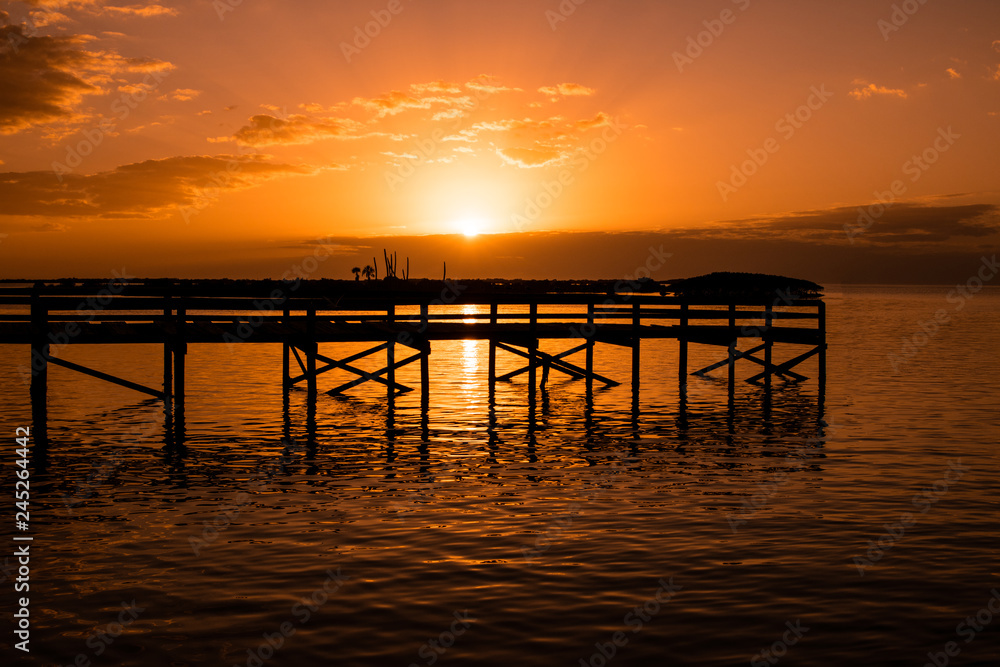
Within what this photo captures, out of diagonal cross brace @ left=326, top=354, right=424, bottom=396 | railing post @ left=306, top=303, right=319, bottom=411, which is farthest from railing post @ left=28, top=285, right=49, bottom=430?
diagonal cross brace @ left=326, top=354, right=424, bottom=396

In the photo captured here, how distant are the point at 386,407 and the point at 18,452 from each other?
894 centimetres

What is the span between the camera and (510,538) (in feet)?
31.6

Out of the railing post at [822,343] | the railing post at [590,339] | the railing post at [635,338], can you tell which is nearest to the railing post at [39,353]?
the railing post at [590,339]

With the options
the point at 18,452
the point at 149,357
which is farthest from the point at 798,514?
the point at 149,357

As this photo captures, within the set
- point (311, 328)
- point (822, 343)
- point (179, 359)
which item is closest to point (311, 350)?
point (311, 328)

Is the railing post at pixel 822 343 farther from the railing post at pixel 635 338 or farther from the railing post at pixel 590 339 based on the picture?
the railing post at pixel 590 339

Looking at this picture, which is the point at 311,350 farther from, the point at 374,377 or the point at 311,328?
the point at 374,377

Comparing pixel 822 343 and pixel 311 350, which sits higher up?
pixel 822 343

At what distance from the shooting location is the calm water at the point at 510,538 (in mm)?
6797

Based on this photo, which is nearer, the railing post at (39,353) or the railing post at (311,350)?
the railing post at (39,353)

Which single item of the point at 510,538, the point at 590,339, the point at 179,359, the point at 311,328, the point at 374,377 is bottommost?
the point at 510,538

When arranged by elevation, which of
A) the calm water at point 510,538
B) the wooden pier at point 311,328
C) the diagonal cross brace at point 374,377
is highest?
the wooden pier at point 311,328

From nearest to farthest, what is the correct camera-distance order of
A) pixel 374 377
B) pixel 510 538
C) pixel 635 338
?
pixel 510 538
pixel 374 377
pixel 635 338

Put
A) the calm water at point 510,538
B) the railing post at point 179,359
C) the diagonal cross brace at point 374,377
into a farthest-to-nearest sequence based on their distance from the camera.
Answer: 1. the diagonal cross brace at point 374,377
2. the railing post at point 179,359
3. the calm water at point 510,538
